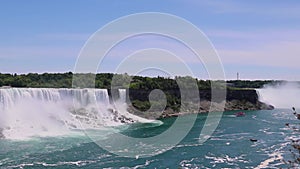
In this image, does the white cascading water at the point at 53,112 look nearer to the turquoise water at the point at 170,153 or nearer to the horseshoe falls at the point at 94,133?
the horseshoe falls at the point at 94,133

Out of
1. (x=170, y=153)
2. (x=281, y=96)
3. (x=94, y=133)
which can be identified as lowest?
(x=170, y=153)

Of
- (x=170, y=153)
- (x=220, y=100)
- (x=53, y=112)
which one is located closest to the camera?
(x=170, y=153)

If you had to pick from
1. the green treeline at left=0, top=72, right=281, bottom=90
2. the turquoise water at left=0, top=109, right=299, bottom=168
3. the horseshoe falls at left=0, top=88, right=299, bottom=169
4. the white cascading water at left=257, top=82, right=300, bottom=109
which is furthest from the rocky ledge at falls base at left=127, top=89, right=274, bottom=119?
the turquoise water at left=0, top=109, right=299, bottom=168

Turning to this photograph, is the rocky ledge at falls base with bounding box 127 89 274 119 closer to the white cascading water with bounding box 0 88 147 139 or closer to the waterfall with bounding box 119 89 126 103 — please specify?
the waterfall with bounding box 119 89 126 103

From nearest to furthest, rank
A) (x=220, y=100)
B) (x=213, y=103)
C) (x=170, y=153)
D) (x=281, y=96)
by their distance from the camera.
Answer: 1. (x=170, y=153)
2. (x=213, y=103)
3. (x=220, y=100)
4. (x=281, y=96)

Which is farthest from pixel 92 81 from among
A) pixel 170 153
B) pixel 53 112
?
pixel 170 153

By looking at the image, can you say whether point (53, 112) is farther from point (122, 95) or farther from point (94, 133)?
point (122, 95)
